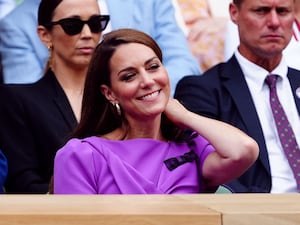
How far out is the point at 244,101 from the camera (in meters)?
3.57

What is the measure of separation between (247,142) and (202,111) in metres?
0.82

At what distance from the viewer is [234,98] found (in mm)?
3559

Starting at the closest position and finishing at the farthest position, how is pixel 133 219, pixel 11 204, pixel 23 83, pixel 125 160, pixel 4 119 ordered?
pixel 133 219, pixel 11 204, pixel 125 160, pixel 4 119, pixel 23 83

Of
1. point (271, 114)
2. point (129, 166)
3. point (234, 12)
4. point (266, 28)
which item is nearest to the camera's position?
point (129, 166)

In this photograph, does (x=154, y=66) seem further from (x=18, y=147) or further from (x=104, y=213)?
(x=104, y=213)

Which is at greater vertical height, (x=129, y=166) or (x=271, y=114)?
(x=129, y=166)

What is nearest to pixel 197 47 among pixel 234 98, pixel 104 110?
pixel 234 98

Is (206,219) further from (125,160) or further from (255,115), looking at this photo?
(255,115)

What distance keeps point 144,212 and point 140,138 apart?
1.06 m

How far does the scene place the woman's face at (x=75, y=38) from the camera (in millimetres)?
3539

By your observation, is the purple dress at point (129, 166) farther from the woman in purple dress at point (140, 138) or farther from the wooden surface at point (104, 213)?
the wooden surface at point (104, 213)

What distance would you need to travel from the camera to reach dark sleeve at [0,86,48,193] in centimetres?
326

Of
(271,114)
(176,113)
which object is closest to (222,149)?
(176,113)

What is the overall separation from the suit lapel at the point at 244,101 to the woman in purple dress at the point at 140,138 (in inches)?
27.5
